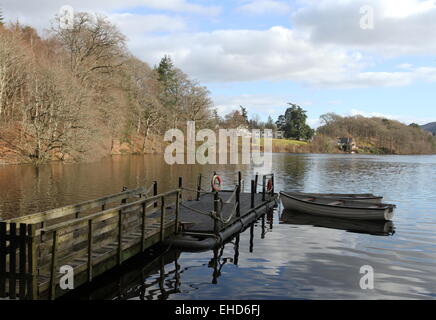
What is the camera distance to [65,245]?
9664 mm

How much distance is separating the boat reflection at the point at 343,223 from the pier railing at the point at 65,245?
9159 mm

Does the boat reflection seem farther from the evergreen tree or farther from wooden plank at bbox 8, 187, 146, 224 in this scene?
the evergreen tree

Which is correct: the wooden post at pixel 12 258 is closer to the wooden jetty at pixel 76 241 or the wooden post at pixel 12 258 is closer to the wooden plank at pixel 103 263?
the wooden jetty at pixel 76 241

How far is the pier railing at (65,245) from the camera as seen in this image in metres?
7.82

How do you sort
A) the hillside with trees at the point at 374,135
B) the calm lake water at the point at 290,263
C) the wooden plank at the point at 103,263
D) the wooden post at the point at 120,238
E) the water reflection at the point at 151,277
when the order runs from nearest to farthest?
the wooden plank at the point at 103,263 → the water reflection at the point at 151,277 → the calm lake water at the point at 290,263 → the wooden post at the point at 120,238 → the hillside with trees at the point at 374,135

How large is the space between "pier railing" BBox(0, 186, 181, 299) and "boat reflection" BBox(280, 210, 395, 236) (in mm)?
9159

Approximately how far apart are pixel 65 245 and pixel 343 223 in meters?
14.7

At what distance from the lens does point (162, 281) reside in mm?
10844

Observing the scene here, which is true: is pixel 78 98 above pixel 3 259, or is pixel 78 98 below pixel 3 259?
above

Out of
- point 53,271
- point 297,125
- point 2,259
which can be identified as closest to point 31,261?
point 53,271

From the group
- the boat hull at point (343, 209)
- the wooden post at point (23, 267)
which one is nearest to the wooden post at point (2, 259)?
the wooden post at point (23, 267)

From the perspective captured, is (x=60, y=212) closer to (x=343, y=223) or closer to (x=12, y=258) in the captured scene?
(x=12, y=258)
